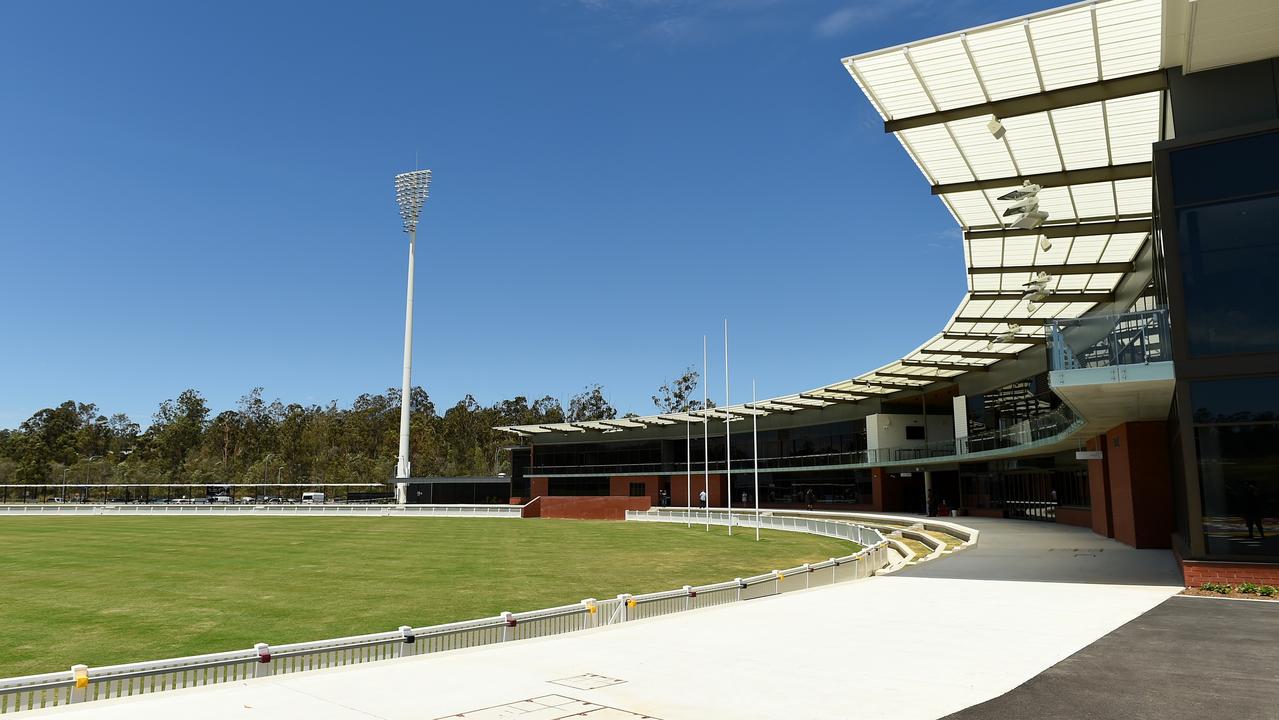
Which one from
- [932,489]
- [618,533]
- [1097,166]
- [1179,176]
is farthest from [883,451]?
[1179,176]

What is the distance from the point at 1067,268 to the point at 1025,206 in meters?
10.4

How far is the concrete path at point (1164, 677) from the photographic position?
8062mm

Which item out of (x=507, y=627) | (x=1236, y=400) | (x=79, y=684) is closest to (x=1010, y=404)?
(x=1236, y=400)

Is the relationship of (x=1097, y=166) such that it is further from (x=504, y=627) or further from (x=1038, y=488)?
(x=1038, y=488)

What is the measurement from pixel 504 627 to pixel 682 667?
136 inches

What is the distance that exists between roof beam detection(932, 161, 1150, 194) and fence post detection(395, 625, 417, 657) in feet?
64.9

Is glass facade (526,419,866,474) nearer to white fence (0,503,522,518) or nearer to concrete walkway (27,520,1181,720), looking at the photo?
white fence (0,503,522,518)

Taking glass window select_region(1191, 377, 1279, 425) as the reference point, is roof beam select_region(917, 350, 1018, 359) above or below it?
above

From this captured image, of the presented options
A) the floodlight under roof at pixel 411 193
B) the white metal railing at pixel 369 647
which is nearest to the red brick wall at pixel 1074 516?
the white metal railing at pixel 369 647

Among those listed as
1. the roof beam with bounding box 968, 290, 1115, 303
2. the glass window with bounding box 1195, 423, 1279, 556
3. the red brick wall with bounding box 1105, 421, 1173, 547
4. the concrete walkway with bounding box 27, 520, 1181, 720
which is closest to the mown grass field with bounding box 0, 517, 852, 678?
the concrete walkway with bounding box 27, 520, 1181, 720

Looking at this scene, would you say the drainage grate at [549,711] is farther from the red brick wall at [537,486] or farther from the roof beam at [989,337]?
the red brick wall at [537,486]

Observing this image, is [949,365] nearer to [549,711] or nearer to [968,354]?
A: [968,354]

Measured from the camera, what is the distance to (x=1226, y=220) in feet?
54.6

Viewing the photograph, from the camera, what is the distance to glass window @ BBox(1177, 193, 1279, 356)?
1612 cm
